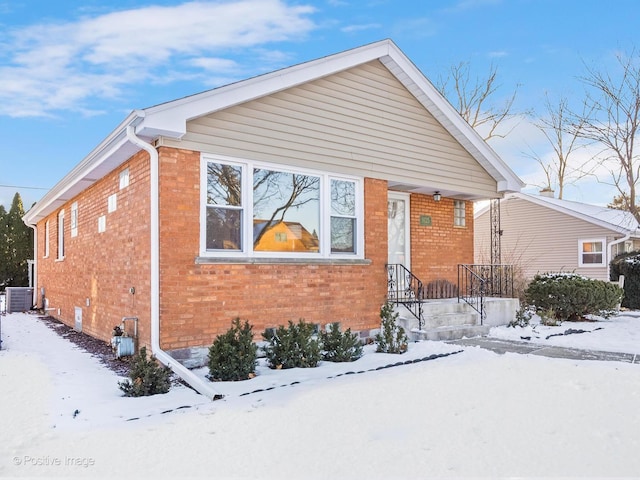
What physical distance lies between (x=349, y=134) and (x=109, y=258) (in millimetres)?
4894

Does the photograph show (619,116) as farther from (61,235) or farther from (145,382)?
(61,235)

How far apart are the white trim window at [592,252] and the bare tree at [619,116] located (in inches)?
184

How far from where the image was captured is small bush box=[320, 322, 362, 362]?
24.1 ft

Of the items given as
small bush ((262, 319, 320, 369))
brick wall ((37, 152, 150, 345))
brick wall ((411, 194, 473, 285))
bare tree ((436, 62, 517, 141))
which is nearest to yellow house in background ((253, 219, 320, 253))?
small bush ((262, 319, 320, 369))

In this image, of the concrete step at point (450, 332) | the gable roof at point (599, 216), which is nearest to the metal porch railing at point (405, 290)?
the concrete step at point (450, 332)

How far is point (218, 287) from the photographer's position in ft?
24.2

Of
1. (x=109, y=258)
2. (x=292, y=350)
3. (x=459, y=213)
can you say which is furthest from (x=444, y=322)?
(x=109, y=258)

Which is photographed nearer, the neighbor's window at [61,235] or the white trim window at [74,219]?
the white trim window at [74,219]

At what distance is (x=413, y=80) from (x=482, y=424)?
726cm

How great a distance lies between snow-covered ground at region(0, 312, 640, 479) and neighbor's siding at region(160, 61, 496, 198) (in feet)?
11.4

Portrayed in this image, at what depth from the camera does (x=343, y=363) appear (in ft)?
23.6

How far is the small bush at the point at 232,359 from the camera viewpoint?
6273 mm

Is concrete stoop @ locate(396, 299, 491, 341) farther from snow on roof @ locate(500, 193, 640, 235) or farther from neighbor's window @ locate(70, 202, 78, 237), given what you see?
snow on roof @ locate(500, 193, 640, 235)

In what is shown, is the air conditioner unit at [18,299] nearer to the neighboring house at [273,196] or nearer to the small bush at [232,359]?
the neighboring house at [273,196]
